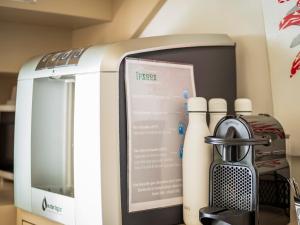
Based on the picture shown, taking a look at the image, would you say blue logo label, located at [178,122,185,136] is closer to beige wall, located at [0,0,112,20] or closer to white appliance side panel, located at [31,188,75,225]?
white appliance side panel, located at [31,188,75,225]

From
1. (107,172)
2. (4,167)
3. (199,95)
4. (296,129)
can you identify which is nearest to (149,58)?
(199,95)

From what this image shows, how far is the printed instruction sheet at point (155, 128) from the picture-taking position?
1.05 metres

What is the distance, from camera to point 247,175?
0.92 metres

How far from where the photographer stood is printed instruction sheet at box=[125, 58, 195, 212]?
41.3 inches

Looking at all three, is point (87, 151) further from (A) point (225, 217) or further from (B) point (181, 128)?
(A) point (225, 217)

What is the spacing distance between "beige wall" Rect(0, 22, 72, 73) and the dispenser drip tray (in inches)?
47.2

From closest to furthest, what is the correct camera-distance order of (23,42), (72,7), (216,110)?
(216,110)
(72,7)
(23,42)

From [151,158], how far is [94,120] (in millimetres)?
177

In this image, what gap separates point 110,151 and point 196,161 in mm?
213

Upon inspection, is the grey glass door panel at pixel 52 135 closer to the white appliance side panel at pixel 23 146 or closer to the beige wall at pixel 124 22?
the white appliance side panel at pixel 23 146

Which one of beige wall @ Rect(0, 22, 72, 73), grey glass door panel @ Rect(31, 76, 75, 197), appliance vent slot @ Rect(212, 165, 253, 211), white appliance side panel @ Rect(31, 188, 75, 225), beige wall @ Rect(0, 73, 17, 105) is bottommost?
white appliance side panel @ Rect(31, 188, 75, 225)

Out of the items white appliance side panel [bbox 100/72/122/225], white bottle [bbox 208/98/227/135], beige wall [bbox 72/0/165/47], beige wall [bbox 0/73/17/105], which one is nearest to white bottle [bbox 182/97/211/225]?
white bottle [bbox 208/98/227/135]

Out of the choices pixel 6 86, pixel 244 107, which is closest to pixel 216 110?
pixel 244 107

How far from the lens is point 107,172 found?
100 centimetres
